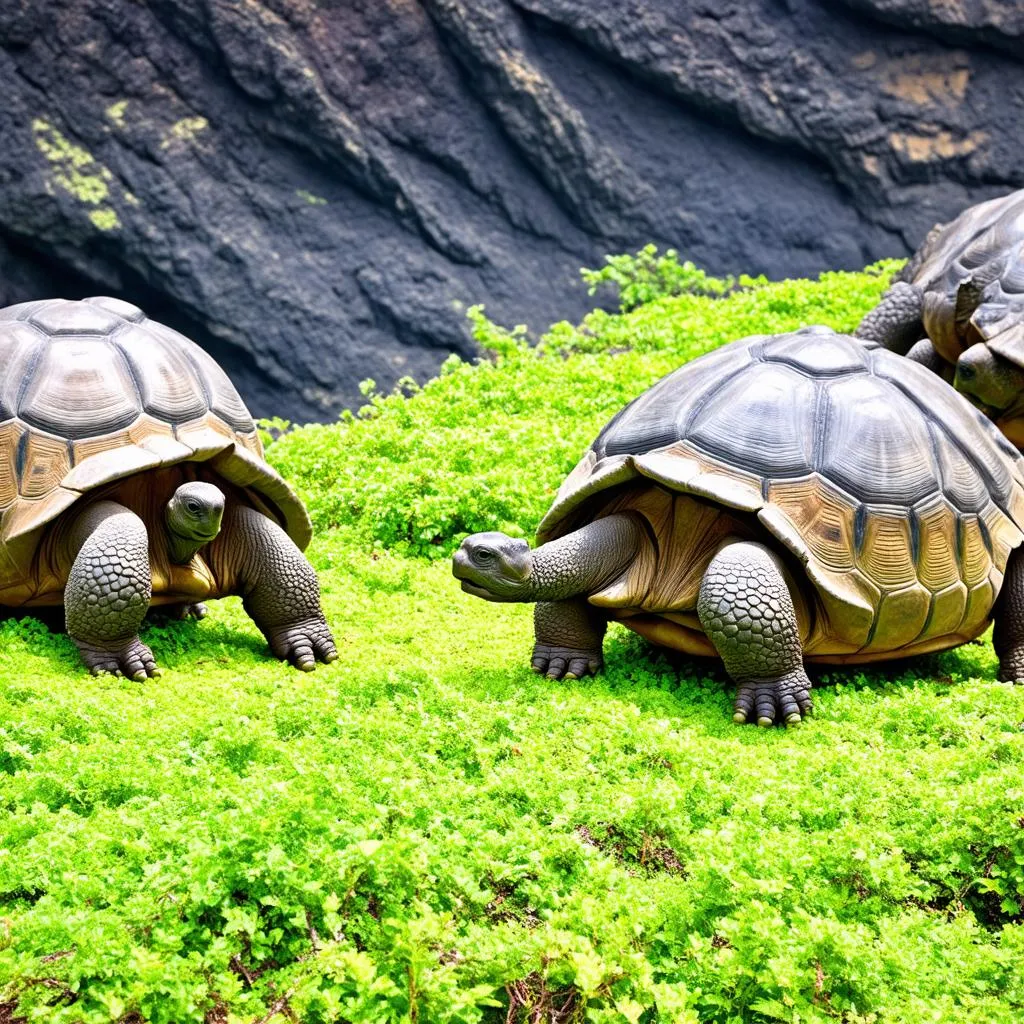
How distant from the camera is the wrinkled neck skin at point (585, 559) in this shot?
4.25m

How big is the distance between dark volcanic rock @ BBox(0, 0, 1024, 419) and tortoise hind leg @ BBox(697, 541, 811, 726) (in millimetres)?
7585

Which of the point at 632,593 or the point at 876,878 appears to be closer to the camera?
the point at 876,878

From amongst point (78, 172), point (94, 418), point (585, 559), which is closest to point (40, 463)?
point (94, 418)

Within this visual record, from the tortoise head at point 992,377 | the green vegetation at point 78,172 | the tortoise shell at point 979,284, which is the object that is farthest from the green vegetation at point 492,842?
the green vegetation at point 78,172

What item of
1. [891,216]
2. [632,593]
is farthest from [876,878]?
[891,216]

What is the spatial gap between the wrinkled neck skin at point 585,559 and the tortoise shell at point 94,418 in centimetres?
126

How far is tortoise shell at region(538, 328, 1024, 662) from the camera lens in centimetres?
421

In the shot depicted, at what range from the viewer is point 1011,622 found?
15.4 feet

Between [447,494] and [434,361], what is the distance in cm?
544

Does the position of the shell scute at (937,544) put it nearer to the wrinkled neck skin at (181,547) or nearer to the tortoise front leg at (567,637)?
the tortoise front leg at (567,637)

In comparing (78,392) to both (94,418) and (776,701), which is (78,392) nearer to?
(94,418)

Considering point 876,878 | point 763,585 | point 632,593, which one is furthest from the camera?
point 632,593

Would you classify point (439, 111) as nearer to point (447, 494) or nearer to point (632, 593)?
point (447, 494)

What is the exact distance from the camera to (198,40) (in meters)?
10.7
